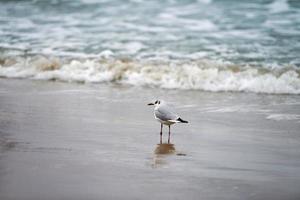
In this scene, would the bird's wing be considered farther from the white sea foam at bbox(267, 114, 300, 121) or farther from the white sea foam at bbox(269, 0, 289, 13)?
the white sea foam at bbox(269, 0, 289, 13)

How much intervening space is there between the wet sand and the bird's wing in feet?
0.66

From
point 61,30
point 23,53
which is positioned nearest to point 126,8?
point 61,30

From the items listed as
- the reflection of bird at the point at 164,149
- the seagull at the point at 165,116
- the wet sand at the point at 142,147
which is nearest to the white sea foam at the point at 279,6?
the wet sand at the point at 142,147

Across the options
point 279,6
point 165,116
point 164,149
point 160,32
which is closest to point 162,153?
point 164,149

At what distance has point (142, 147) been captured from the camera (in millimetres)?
5738

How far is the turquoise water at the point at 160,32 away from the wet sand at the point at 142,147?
180 centimetres

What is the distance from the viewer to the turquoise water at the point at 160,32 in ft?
38.1

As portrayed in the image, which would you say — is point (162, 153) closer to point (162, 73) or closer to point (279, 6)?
point (162, 73)

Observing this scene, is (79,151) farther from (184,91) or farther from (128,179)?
(184,91)

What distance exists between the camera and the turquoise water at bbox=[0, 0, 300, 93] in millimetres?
11625

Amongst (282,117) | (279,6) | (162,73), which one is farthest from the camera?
(279,6)

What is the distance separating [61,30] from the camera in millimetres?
14242

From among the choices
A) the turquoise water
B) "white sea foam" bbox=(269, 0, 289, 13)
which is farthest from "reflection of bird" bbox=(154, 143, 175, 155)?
"white sea foam" bbox=(269, 0, 289, 13)

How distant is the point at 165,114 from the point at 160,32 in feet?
25.3
